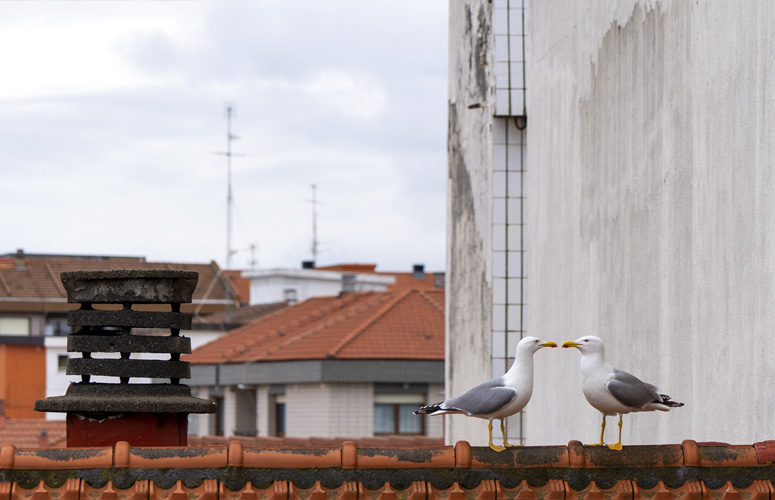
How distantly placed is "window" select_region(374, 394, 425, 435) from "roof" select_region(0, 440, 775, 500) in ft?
94.4

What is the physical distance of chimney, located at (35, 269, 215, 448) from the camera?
780 cm

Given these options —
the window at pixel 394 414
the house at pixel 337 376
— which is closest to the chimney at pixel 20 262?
the house at pixel 337 376

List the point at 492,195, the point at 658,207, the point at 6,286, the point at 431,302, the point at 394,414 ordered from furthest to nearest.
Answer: the point at 6,286, the point at 431,302, the point at 394,414, the point at 492,195, the point at 658,207

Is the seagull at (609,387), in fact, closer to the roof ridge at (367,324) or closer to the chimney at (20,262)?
the roof ridge at (367,324)

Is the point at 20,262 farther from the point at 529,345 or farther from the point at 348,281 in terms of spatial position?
the point at 529,345

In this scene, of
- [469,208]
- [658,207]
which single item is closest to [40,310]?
[469,208]

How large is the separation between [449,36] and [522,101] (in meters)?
3.30

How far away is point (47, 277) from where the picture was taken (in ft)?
216

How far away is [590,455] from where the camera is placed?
619 centimetres

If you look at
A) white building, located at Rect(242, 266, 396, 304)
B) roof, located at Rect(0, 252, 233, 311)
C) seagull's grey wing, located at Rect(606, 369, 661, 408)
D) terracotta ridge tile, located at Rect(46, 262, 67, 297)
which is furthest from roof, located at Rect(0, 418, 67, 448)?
terracotta ridge tile, located at Rect(46, 262, 67, 297)

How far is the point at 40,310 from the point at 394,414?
33.5m

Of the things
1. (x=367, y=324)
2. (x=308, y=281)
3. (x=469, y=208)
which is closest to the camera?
(x=469, y=208)

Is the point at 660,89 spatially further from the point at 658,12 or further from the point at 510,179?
the point at 510,179

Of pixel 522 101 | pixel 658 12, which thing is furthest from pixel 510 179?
pixel 658 12
